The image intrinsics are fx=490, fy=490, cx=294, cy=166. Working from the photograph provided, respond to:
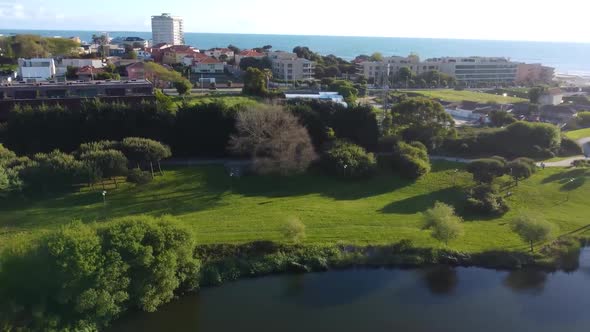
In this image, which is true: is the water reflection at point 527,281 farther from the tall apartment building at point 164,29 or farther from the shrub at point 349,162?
the tall apartment building at point 164,29

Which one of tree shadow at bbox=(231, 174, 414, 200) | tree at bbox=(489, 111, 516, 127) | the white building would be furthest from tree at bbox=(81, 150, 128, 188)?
tree at bbox=(489, 111, 516, 127)

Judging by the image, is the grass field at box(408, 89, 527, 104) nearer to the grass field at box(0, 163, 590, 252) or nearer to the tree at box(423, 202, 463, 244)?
the grass field at box(0, 163, 590, 252)

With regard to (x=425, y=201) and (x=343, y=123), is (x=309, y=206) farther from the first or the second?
(x=343, y=123)

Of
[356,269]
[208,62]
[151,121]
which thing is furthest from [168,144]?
[208,62]

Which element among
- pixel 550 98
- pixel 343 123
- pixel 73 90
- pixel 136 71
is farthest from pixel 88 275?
pixel 550 98

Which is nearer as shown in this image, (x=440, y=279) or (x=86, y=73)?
(x=440, y=279)

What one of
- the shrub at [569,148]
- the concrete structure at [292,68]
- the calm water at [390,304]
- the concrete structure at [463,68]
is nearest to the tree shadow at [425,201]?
the calm water at [390,304]

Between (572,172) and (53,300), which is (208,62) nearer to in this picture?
(572,172)

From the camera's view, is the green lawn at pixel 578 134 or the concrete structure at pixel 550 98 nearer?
the green lawn at pixel 578 134
